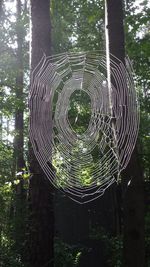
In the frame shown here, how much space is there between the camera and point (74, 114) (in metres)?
7.68

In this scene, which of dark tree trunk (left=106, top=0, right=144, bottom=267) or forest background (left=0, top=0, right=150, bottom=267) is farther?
forest background (left=0, top=0, right=150, bottom=267)

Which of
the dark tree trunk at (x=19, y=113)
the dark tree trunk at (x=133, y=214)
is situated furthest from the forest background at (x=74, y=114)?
the dark tree trunk at (x=133, y=214)

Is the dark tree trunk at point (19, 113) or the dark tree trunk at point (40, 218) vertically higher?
the dark tree trunk at point (19, 113)

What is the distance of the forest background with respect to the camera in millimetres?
5955

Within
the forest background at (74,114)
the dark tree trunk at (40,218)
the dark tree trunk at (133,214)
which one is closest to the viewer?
the dark tree trunk at (133,214)

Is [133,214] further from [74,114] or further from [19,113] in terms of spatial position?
[19,113]

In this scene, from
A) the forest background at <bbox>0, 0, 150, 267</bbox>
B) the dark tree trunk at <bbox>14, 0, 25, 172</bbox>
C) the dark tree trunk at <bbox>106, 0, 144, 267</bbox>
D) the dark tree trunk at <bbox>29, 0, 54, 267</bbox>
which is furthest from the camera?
the dark tree trunk at <bbox>14, 0, 25, 172</bbox>

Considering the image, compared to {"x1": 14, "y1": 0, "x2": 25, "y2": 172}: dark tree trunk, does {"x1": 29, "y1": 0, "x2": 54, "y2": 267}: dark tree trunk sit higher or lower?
lower

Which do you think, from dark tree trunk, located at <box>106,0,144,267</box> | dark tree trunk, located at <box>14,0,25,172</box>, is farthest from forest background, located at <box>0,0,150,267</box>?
dark tree trunk, located at <box>106,0,144,267</box>

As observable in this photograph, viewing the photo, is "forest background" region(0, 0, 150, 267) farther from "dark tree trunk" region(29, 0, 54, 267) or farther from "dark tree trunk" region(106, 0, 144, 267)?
"dark tree trunk" region(106, 0, 144, 267)

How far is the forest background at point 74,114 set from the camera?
595 centimetres

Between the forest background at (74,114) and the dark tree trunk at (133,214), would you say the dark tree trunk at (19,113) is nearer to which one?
the forest background at (74,114)

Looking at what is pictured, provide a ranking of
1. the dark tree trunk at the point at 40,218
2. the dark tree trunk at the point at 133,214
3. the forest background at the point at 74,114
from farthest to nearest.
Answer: the forest background at the point at 74,114, the dark tree trunk at the point at 40,218, the dark tree trunk at the point at 133,214

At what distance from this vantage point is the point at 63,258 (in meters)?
6.84
